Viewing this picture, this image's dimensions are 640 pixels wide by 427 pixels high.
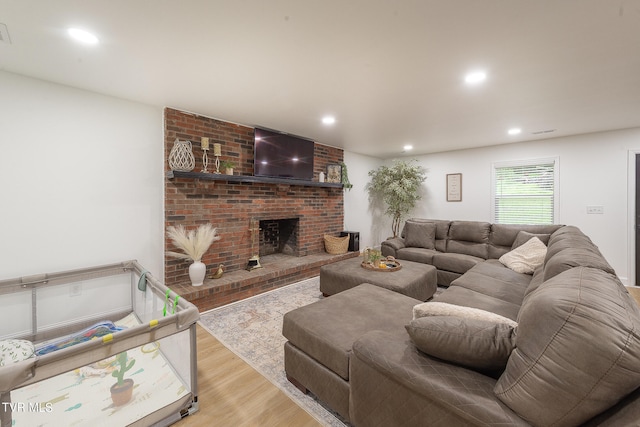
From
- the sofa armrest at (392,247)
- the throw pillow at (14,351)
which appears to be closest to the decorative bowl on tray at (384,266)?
the sofa armrest at (392,247)

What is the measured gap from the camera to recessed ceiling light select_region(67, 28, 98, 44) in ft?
5.32

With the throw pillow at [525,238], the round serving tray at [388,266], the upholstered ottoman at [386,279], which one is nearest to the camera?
the upholstered ottoman at [386,279]

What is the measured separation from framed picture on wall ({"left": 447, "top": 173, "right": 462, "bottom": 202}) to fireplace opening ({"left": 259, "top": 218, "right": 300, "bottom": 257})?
10.4ft

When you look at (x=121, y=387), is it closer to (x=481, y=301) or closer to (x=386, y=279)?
(x=386, y=279)

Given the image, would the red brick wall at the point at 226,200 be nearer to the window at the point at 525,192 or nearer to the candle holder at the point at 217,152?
the candle holder at the point at 217,152

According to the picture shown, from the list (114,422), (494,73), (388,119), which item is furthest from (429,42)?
(114,422)

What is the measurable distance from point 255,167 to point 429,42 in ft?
8.21

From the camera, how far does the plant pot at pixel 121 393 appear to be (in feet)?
4.87

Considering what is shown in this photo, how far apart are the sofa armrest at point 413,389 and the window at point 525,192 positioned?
4.50 m

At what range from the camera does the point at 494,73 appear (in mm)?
2131

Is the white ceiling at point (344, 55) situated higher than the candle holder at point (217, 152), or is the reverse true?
the white ceiling at point (344, 55)

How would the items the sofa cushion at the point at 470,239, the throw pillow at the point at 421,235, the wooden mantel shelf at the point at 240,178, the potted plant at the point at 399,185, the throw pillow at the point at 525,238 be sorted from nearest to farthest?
the wooden mantel shelf at the point at 240,178 < the throw pillow at the point at 525,238 < the sofa cushion at the point at 470,239 < the throw pillow at the point at 421,235 < the potted plant at the point at 399,185

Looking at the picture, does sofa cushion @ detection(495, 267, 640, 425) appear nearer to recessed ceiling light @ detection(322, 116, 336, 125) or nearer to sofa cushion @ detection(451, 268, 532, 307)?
sofa cushion @ detection(451, 268, 532, 307)

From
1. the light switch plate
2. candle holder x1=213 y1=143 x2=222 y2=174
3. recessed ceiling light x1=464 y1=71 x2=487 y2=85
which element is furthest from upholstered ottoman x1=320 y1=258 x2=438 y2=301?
the light switch plate
